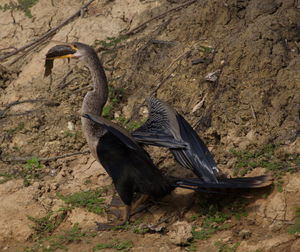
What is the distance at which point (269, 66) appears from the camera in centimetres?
614

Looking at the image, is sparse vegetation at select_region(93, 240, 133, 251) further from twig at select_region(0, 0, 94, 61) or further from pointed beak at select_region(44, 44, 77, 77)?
twig at select_region(0, 0, 94, 61)

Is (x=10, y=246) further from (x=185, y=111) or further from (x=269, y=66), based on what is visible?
(x=269, y=66)

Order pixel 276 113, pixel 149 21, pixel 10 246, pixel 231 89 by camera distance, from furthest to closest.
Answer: pixel 149 21 → pixel 231 89 → pixel 276 113 → pixel 10 246

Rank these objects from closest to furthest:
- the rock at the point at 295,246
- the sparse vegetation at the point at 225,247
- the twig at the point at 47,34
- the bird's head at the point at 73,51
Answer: the rock at the point at 295,246, the sparse vegetation at the point at 225,247, the bird's head at the point at 73,51, the twig at the point at 47,34

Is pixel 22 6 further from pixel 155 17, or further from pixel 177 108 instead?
pixel 177 108

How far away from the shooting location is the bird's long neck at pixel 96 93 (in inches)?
218

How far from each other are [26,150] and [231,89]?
2393 mm

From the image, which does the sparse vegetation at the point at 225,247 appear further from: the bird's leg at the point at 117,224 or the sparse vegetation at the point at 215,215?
the bird's leg at the point at 117,224

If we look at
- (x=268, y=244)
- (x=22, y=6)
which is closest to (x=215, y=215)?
(x=268, y=244)

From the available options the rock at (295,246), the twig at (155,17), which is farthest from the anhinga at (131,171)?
the twig at (155,17)

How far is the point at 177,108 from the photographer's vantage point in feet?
21.2

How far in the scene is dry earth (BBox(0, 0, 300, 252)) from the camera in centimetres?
493

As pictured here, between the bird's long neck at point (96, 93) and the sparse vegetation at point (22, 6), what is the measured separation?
10.6 ft

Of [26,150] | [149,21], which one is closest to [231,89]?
[149,21]
